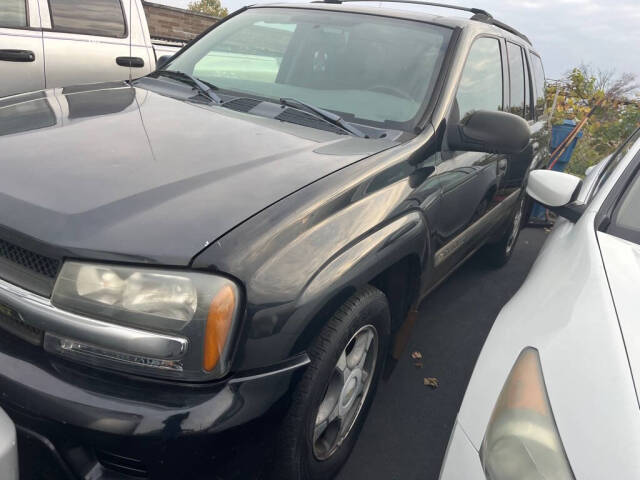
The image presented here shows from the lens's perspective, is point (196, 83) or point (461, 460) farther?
point (196, 83)

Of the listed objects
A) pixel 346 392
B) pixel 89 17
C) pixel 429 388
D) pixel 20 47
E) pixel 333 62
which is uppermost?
pixel 89 17

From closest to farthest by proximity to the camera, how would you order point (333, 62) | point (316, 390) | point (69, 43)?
point (316, 390) → point (333, 62) → point (69, 43)

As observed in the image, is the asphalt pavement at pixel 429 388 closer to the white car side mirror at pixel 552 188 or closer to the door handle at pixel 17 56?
the white car side mirror at pixel 552 188

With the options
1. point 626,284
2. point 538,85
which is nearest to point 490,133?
point 626,284

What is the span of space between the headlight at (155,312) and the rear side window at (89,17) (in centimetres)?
452

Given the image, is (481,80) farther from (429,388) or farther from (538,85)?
(538,85)

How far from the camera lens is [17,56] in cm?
472

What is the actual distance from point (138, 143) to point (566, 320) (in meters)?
1.48

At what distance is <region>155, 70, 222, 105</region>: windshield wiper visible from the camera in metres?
2.65

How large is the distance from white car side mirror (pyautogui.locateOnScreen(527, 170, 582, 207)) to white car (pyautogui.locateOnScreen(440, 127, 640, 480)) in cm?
54

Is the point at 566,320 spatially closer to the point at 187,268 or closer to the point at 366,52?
the point at 187,268

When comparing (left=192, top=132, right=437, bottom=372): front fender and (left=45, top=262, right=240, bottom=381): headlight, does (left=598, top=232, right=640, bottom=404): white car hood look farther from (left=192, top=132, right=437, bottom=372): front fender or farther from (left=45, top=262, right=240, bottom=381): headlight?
(left=45, top=262, right=240, bottom=381): headlight

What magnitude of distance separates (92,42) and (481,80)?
3.93 metres

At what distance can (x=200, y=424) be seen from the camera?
1.38 meters
